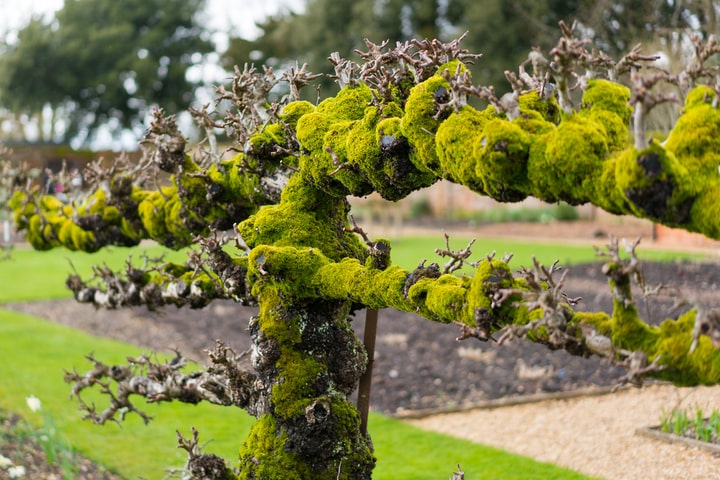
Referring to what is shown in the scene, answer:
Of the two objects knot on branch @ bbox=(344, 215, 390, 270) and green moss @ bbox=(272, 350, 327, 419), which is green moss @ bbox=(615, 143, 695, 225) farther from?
green moss @ bbox=(272, 350, 327, 419)

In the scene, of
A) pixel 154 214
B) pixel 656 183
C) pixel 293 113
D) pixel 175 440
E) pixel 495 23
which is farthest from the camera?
pixel 495 23

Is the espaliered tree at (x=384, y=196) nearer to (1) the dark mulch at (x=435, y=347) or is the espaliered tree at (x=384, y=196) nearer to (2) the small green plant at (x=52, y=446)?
(2) the small green plant at (x=52, y=446)

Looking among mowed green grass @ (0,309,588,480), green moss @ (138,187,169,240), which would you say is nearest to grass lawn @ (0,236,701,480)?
mowed green grass @ (0,309,588,480)

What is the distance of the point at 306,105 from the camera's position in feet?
13.1

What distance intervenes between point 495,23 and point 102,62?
23.3 meters

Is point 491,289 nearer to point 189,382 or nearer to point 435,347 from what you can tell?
point 189,382

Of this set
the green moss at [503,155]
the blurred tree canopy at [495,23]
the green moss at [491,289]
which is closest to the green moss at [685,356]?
the green moss at [491,289]

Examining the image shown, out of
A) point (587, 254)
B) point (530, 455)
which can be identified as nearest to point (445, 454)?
point (530, 455)

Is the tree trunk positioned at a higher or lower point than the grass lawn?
higher

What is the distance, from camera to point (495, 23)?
3128cm

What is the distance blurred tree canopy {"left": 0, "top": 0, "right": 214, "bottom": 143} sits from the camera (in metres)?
43.5

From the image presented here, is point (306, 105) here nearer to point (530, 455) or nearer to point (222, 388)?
point (222, 388)

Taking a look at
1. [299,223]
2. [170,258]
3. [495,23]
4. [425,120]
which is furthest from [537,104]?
[495,23]

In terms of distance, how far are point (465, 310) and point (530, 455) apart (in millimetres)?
4173
